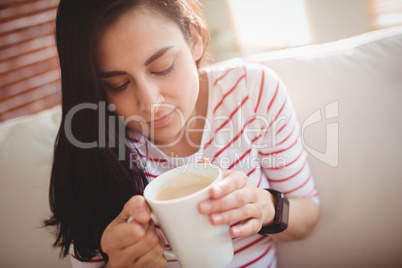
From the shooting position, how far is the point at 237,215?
61 cm

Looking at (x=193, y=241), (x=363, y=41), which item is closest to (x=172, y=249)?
(x=193, y=241)

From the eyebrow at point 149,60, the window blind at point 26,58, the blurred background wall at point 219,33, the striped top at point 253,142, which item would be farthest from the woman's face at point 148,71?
the window blind at point 26,58

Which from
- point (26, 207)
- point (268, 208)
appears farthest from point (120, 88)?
point (26, 207)

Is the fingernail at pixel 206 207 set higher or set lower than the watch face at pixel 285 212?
higher

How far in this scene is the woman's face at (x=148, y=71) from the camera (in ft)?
2.40

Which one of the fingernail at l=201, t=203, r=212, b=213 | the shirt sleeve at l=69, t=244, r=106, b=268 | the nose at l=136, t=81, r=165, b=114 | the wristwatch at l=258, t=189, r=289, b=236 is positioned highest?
the nose at l=136, t=81, r=165, b=114

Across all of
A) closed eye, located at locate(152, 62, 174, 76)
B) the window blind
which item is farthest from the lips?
the window blind

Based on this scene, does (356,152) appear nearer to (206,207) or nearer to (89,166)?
(206,207)

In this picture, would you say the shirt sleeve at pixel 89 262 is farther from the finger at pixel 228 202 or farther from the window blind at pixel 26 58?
the window blind at pixel 26 58

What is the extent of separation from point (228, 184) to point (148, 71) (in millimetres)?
347

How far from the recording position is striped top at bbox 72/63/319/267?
3.09 ft

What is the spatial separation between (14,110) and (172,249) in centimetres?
235

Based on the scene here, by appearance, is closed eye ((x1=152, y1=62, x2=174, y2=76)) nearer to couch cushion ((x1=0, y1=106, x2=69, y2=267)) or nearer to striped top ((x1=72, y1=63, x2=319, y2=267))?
striped top ((x1=72, y1=63, x2=319, y2=267))

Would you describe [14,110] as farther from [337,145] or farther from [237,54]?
[337,145]
